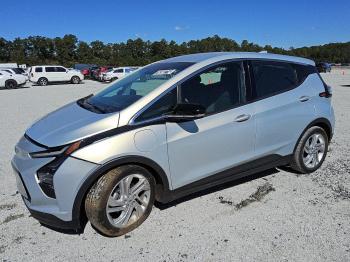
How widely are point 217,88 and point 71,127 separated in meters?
1.69

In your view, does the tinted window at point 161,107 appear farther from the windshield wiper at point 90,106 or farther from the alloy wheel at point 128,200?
the alloy wheel at point 128,200

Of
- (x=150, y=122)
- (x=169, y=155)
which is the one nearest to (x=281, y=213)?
(x=169, y=155)

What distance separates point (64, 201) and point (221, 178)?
1.77 meters

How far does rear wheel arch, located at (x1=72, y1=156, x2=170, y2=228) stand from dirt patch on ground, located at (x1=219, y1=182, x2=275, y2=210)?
2.98 feet

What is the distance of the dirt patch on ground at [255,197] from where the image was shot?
171 inches

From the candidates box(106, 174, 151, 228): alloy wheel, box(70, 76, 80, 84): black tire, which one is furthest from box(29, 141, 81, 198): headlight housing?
box(70, 76, 80, 84): black tire

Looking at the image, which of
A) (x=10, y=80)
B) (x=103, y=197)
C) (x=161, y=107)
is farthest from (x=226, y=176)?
(x=10, y=80)

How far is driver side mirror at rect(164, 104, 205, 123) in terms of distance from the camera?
12.1ft

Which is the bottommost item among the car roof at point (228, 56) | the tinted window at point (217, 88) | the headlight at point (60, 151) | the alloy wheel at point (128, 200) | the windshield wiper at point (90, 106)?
the alloy wheel at point (128, 200)

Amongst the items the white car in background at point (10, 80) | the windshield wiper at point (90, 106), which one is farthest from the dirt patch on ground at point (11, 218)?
the white car in background at point (10, 80)

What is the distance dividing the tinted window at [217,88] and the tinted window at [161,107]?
14cm

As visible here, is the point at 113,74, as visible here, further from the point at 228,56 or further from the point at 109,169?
the point at 109,169

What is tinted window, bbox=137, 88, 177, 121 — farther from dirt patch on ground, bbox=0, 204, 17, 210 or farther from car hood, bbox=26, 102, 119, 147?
dirt patch on ground, bbox=0, 204, 17, 210

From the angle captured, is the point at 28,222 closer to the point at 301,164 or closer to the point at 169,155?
the point at 169,155
